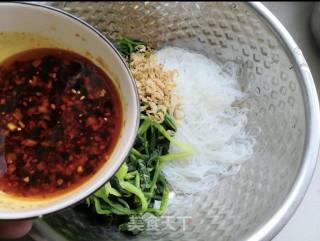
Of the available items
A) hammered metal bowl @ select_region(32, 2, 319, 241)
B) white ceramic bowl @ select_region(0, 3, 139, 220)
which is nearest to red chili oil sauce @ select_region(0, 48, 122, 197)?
white ceramic bowl @ select_region(0, 3, 139, 220)

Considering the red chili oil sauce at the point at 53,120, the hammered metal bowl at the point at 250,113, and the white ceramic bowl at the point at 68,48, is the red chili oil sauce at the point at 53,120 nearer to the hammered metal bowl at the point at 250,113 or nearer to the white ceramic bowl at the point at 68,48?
the white ceramic bowl at the point at 68,48

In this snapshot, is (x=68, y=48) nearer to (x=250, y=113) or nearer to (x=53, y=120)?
(x=53, y=120)

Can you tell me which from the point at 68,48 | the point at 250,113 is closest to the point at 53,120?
the point at 68,48

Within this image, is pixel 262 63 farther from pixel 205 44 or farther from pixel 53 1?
pixel 53 1

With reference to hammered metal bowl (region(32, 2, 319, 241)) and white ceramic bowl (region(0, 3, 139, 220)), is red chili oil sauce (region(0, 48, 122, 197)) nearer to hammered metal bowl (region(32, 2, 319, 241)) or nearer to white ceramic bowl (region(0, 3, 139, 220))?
white ceramic bowl (region(0, 3, 139, 220))

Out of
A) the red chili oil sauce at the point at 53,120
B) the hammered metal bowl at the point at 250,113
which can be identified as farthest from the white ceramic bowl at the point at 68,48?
the hammered metal bowl at the point at 250,113
